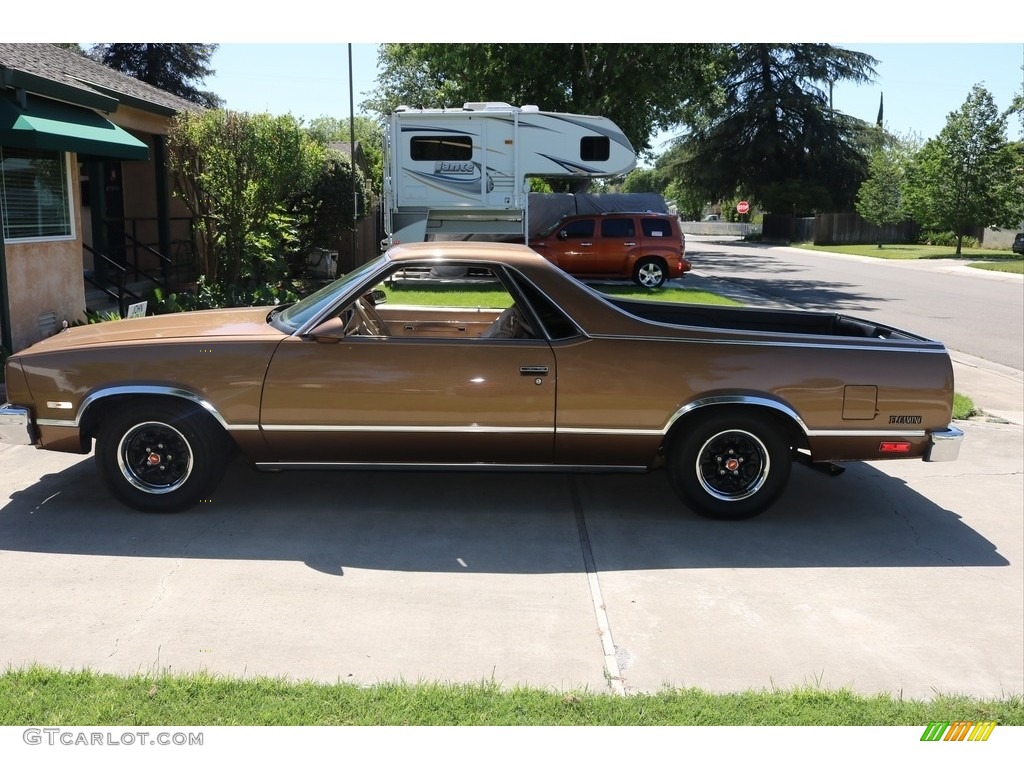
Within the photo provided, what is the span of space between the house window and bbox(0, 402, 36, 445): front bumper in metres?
5.63

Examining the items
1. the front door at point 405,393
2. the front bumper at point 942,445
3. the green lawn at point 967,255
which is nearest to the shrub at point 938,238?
the green lawn at point 967,255

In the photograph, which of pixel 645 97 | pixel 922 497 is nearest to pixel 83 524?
pixel 922 497

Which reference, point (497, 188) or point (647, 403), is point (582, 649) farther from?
point (497, 188)

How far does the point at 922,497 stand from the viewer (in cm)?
658

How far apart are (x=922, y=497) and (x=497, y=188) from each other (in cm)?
1592

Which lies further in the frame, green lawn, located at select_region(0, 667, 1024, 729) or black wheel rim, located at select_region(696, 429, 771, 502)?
black wheel rim, located at select_region(696, 429, 771, 502)

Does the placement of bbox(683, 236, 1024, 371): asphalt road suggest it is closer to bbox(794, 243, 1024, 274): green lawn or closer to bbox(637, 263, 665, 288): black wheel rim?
bbox(794, 243, 1024, 274): green lawn

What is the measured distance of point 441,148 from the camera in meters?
21.1

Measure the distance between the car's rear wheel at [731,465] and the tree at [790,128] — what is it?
53402mm

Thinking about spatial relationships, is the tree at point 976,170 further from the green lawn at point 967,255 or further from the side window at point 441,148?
the side window at point 441,148

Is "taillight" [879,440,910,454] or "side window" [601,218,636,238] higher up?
"side window" [601,218,636,238]

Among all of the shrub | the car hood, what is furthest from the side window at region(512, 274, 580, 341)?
the shrub

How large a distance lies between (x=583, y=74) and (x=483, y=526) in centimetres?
2519

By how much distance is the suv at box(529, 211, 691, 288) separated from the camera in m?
21.3
